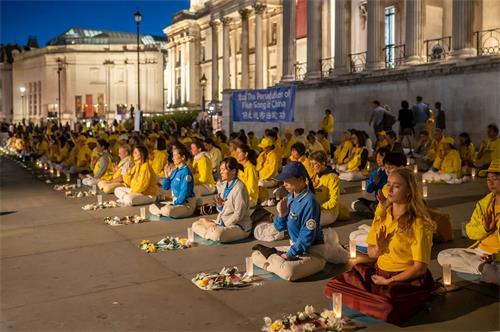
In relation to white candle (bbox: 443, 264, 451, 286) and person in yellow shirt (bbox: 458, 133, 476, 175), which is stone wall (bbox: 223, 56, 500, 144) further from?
white candle (bbox: 443, 264, 451, 286)

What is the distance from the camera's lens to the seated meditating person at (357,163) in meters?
17.0

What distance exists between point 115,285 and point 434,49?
22209 mm

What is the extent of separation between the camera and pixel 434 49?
25.9m

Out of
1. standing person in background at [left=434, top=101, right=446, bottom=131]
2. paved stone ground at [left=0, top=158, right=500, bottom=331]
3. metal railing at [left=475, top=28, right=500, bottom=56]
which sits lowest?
paved stone ground at [left=0, top=158, right=500, bottom=331]

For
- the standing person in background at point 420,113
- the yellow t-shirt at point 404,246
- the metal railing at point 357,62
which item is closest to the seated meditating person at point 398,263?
the yellow t-shirt at point 404,246

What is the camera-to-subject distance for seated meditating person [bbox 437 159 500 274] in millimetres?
6957

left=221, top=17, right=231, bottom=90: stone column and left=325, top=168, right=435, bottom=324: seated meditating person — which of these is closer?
left=325, top=168, right=435, bottom=324: seated meditating person

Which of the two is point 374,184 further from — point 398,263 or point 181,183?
point 398,263

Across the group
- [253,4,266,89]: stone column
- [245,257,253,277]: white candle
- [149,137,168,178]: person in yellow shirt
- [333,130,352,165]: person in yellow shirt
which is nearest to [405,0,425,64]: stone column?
[333,130,352,165]: person in yellow shirt

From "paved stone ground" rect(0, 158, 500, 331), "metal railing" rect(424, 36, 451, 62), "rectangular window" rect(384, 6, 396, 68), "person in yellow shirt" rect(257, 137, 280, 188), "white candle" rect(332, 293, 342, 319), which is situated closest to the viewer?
"white candle" rect(332, 293, 342, 319)

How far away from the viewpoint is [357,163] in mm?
17125

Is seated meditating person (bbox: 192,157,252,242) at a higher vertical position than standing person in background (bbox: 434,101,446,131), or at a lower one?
lower

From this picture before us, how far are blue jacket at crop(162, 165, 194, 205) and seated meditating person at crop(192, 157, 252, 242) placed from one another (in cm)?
198

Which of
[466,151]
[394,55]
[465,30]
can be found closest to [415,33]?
[465,30]
